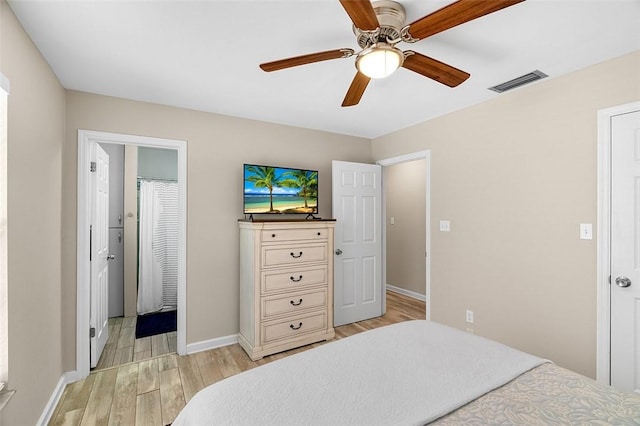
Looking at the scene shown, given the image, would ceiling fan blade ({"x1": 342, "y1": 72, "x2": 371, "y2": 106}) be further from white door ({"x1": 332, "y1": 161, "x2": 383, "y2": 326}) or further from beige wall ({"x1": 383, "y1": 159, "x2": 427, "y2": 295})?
beige wall ({"x1": 383, "y1": 159, "x2": 427, "y2": 295})

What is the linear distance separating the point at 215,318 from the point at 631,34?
3794 mm

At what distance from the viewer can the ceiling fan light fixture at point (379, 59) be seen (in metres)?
1.48

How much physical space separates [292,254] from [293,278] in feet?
0.78

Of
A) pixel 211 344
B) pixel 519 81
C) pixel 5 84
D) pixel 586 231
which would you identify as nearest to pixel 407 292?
pixel 586 231

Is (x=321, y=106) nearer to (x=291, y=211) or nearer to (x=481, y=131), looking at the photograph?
(x=291, y=211)

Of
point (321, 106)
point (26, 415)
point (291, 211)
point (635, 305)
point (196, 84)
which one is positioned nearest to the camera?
point (26, 415)

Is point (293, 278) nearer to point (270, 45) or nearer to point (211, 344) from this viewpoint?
point (211, 344)

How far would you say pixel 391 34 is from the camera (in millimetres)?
1497

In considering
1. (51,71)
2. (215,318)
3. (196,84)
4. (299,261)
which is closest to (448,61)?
(196,84)

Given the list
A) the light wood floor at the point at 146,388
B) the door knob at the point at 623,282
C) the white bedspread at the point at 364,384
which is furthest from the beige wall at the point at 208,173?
the door knob at the point at 623,282

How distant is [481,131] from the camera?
279 cm

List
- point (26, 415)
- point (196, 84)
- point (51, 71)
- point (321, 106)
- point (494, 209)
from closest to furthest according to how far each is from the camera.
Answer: point (26, 415), point (51, 71), point (196, 84), point (494, 209), point (321, 106)

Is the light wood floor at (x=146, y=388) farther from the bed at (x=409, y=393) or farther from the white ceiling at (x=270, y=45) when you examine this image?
the white ceiling at (x=270, y=45)

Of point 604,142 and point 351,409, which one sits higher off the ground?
point 604,142
